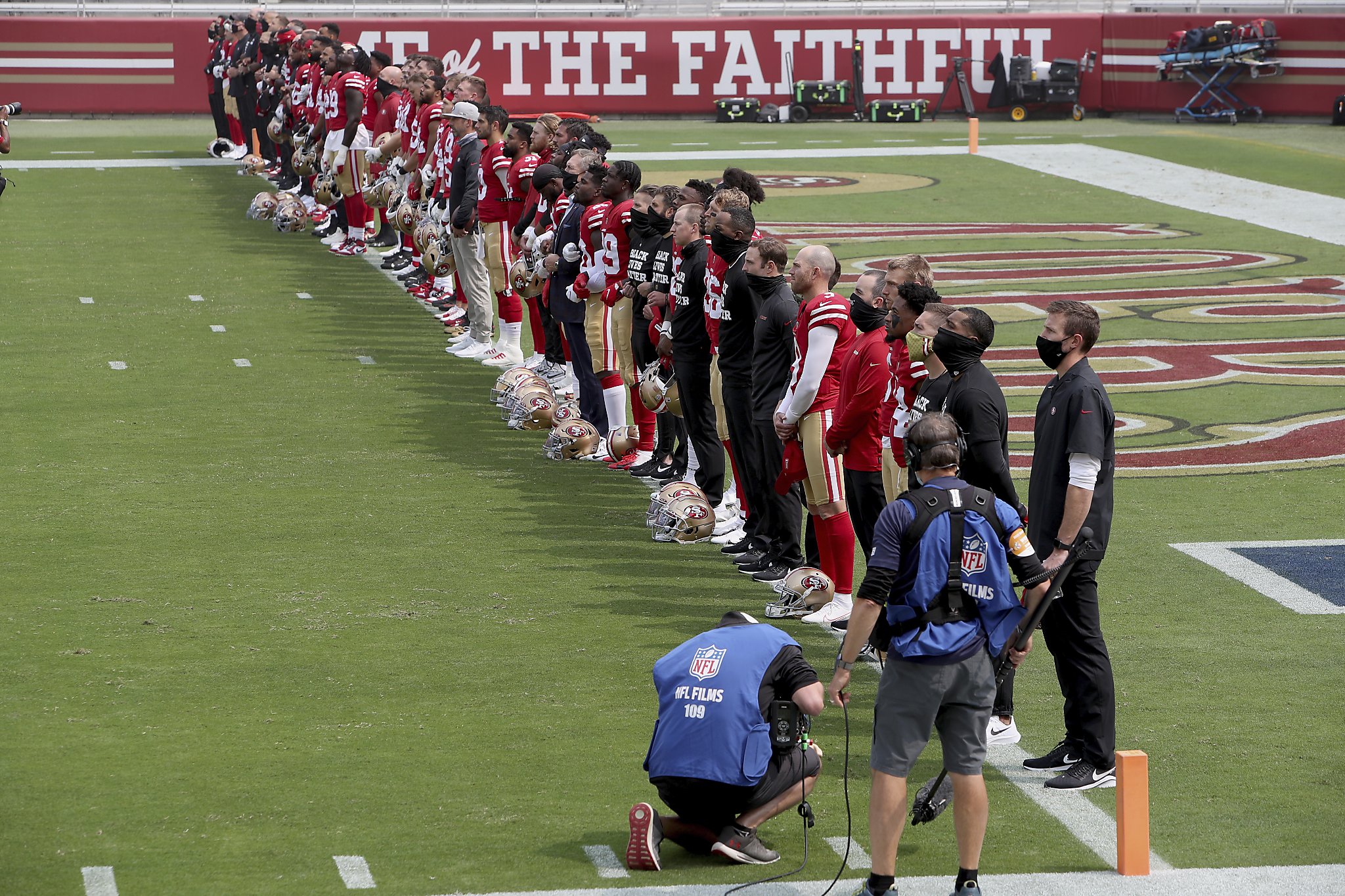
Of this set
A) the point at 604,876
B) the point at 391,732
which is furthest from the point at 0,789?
the point at 604,876

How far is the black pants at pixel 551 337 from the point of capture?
1595 centimetres

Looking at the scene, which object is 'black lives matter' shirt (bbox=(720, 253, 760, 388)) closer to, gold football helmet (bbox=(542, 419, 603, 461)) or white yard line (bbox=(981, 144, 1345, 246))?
gold football helmet (bbox=(542, 419, 603, 461))

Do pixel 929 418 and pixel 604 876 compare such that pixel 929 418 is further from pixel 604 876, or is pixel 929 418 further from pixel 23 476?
pixel 23 476

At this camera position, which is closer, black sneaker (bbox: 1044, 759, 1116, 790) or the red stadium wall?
black sneaker (bbox: 1044, 759, 1116, 790)

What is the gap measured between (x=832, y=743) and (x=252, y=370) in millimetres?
10343

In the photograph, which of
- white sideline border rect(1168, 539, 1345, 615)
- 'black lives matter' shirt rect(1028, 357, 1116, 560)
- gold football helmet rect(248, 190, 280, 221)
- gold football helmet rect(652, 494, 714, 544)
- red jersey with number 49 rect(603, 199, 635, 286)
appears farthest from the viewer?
gold football helmet rect(248, 190, 280, 221)

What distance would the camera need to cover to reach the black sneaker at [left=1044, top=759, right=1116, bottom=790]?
7.77 m

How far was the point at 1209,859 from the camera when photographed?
6969mm

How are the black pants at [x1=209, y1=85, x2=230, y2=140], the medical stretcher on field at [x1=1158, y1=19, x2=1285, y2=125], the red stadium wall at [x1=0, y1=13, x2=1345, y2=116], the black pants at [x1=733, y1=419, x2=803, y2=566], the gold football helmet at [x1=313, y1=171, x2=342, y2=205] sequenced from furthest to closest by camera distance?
the red stadium wall at [x1=0, y1=13, x2=1345, y2=116]
the medical stretcher on field at [x1=1158, y1=19, x2=1285, y2=125]
the black pants at [x1=209, y1=85, x2=230, y2=140]
the gold football helmet at [x1=313, y1=171, x2=342, y2=205]
the black pants at [x1=733, y1=419, x2=803, y2=566]

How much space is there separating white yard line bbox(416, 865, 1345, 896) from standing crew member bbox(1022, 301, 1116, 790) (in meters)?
0.93

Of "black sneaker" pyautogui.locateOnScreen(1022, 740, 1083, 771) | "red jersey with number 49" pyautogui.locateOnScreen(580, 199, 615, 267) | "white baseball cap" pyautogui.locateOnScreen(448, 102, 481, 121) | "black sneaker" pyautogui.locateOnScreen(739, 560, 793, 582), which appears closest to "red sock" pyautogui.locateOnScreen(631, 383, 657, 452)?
"red jersey with number 49" pyautogui.locateOnScreen(580, 199, 615, 267)

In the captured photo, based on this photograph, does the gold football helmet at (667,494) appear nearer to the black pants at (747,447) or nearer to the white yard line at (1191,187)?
the black pants at (747,447)

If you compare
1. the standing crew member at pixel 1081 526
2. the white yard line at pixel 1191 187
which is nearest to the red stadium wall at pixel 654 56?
the white yard line at pixel 1191 187

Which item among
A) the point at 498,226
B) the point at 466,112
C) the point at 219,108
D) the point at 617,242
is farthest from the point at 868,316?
the point at 219,108
